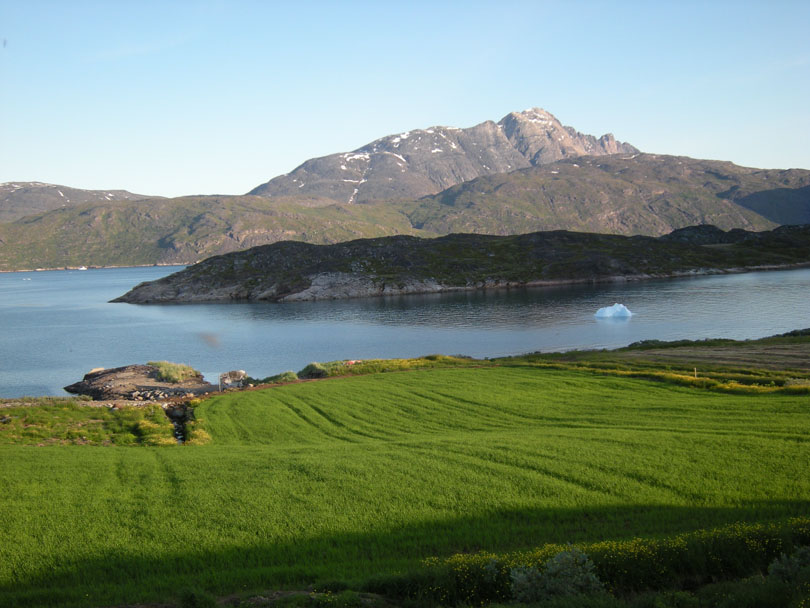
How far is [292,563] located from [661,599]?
8.50 metres

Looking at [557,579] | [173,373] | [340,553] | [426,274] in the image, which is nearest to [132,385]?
[173,373]

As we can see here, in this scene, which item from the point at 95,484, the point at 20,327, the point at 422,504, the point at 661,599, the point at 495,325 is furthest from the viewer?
the point at 20,327

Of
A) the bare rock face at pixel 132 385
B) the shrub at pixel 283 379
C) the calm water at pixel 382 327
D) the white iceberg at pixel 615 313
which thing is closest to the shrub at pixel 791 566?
the shrub at pixel 283 379

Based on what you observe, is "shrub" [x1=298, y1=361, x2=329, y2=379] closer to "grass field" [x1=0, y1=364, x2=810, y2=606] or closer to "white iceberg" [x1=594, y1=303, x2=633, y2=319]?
"grass field" [x1=0, y1=364, x2=810, y2=606]

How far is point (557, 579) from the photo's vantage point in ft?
37.0

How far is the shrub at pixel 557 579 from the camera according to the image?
11102 millimetres

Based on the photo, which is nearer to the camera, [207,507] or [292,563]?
[292,563]

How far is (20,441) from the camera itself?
30.8 meters

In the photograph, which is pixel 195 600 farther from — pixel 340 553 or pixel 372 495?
pixel 372 495

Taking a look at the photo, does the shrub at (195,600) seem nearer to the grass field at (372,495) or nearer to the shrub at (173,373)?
the grass field at (372,495)

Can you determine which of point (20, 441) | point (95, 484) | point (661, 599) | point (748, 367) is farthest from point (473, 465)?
point (748, 367)

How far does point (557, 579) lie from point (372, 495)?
837cm

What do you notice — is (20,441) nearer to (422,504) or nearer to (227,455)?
(227,455)

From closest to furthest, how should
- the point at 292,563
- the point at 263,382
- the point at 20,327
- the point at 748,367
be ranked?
the point at 292,563 < the point at 748,367 < the point at 263,382 < the point at 20,327
